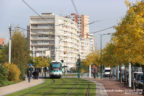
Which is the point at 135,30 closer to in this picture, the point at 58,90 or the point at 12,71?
the point at 58,90

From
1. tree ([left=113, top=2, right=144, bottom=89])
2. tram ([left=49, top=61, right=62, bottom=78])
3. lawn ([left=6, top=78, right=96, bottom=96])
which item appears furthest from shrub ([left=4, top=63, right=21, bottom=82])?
tree ([left=113, top=2, right=144, bottom=89])

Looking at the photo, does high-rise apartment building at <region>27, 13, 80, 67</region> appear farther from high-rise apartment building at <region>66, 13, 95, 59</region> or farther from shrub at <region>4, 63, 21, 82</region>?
shrub at <region>4, 63, 21, 82</region>

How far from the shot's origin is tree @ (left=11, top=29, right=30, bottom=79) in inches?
1822

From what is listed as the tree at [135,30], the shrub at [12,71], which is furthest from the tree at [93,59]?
the tree at [135,30]

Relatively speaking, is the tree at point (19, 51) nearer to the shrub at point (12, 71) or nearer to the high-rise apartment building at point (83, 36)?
the shrub at point (12, 71)

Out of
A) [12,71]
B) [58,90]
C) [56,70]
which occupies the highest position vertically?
[12,71]

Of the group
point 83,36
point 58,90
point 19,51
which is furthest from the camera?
point 83,36

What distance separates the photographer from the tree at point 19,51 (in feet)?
152

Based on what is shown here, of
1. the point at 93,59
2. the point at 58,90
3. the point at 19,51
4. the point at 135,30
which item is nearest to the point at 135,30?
the point at 135,30

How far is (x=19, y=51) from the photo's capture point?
46656mm

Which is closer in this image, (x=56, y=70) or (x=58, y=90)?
(x=58, y=90)

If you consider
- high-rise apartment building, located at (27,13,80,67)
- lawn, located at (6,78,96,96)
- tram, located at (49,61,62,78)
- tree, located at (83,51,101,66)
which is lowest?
lawn, located at (6,78,96,96)

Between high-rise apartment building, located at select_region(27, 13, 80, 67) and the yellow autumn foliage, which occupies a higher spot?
high-rise apartment building, located at select_region(27, 13, 80, 67)

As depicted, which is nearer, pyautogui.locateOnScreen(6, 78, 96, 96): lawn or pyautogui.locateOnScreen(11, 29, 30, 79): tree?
pyautogui.locateOnScreen(6, 78, 96, 96): lawn
